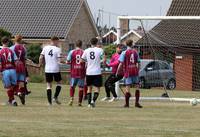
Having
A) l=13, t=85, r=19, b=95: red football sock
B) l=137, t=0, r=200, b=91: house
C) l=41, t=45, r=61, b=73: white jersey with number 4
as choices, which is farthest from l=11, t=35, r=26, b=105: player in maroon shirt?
l=137, t=0, r=200, b=91: house

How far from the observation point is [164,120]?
1753 centimetres

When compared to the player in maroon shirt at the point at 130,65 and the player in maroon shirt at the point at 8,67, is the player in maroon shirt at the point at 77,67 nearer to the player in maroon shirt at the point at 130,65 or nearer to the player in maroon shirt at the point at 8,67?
the player in maroon shirt at the point at 130,65

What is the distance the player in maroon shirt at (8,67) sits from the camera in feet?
70.3

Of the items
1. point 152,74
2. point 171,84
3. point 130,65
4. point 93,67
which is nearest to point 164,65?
point 171,84

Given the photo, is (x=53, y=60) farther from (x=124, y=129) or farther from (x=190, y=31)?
(x=190, y=31)

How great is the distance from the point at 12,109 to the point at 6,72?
194 centimetres

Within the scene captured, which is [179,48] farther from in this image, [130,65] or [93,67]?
[93,67]

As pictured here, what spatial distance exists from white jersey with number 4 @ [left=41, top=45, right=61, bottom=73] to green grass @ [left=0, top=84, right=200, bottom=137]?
1.23 metres

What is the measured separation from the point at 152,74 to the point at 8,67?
1712 cm

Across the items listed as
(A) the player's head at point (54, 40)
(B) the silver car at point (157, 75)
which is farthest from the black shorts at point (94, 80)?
(B) the silver car at point (157, 75)

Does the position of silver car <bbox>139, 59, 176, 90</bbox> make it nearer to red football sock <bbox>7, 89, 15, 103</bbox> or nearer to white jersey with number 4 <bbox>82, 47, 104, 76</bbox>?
white jersey with number 4 <bbox>82, 47, 104, 76</bbox>

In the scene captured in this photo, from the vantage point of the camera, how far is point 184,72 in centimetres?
3728

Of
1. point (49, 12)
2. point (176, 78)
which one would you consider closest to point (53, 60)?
point (176, 78)

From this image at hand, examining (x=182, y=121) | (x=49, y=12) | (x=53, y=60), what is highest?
(x=49, y=12)
